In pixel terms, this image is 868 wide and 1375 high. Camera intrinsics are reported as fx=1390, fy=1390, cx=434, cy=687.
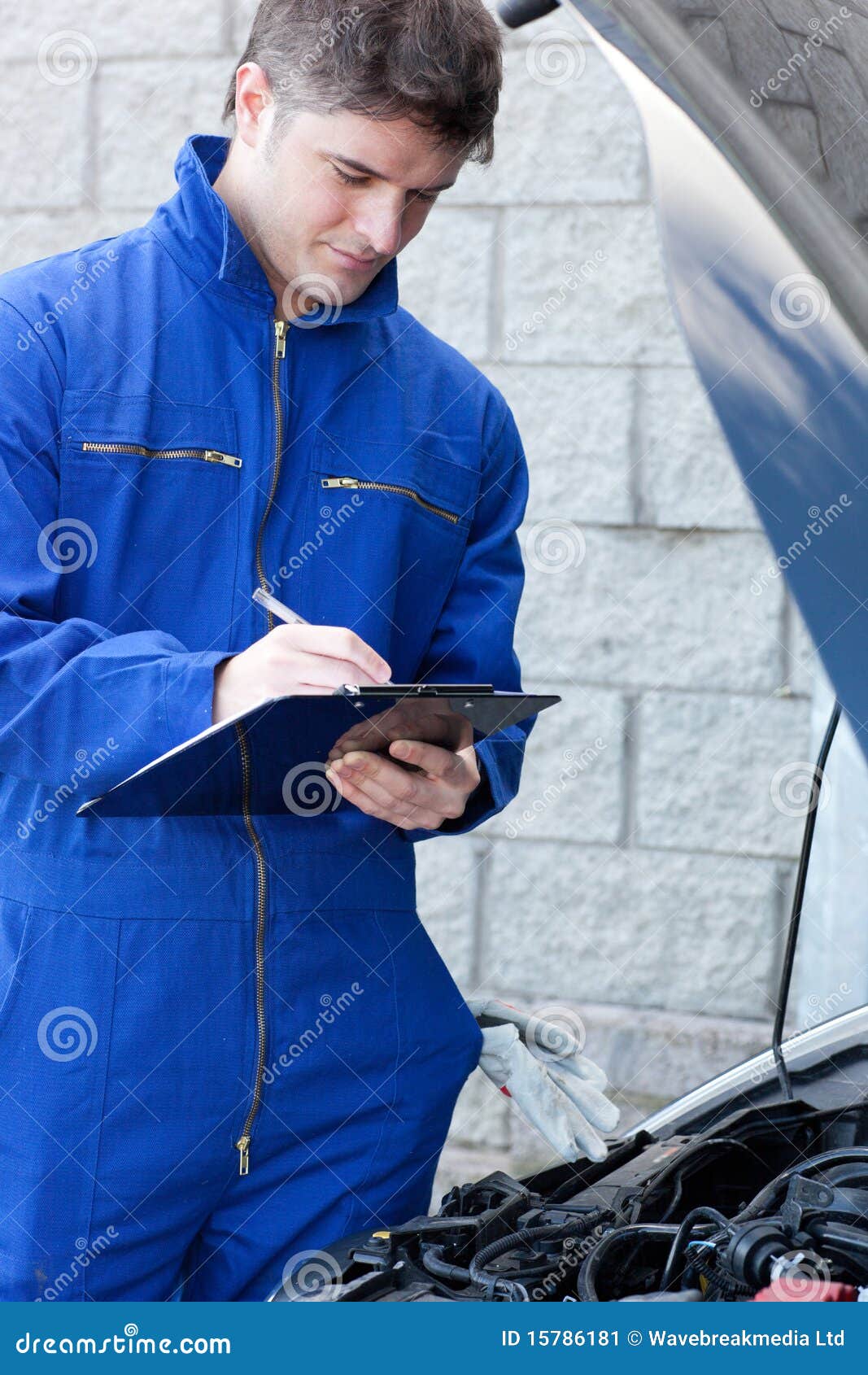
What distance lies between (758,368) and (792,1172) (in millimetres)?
799

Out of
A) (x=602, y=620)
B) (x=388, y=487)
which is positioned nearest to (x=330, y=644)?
(x=388, y=487)

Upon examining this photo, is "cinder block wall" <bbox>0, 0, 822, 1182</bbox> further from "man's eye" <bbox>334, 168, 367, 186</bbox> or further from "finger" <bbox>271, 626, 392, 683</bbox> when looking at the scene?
"finger" <bbox>271, 626, 392, 683</bbox>

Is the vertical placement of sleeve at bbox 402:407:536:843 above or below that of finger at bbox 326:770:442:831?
above

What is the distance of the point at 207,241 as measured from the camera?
61.2 inches

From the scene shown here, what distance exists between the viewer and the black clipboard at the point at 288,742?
1.19 meters

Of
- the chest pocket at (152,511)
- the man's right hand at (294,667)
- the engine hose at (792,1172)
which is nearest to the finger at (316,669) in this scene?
the man's right hand at (294,667)

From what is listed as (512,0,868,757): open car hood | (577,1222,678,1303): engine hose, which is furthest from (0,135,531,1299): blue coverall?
(512,0,868,757): open car hood

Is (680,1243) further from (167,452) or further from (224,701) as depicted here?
(167,452)

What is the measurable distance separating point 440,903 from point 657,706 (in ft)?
2.63

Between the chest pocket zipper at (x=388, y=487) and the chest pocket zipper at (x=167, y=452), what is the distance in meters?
0.12

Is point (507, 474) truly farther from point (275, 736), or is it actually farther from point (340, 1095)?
point (340, 1095)

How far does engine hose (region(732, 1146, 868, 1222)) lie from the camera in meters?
1.31

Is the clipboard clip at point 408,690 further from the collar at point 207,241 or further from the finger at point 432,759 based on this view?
the collar at point 207,241
